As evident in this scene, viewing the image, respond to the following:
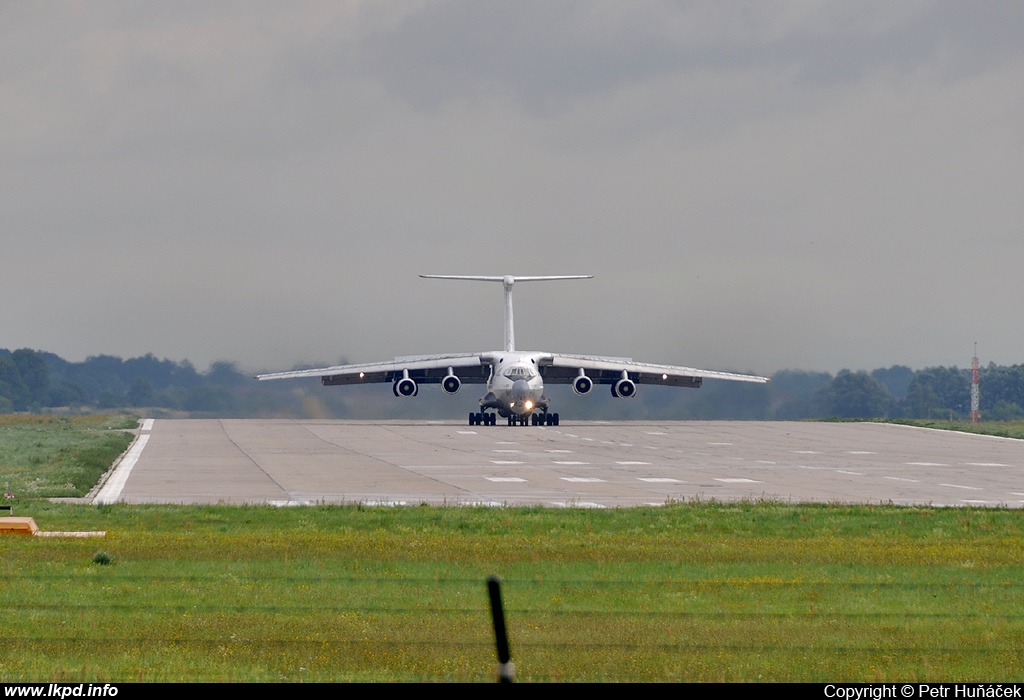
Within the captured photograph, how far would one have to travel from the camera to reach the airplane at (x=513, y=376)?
57875mm

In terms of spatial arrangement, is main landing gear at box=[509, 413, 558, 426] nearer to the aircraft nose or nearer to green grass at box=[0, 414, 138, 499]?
the aircraft nose

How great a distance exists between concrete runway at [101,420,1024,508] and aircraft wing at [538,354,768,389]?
5.95m

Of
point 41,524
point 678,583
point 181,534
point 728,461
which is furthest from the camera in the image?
point 728,461

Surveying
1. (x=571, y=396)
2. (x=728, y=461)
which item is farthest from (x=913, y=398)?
(x=728, y=461)

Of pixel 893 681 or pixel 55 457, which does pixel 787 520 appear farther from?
pixel 55 457

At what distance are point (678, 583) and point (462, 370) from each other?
175 feet

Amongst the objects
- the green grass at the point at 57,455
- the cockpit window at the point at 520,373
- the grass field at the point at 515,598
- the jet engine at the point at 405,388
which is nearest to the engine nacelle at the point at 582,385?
the cockpit window at the point at 520,373

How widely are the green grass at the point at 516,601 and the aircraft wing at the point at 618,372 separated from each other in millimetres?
44330

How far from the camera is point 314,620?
35.3ft

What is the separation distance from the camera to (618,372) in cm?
6494

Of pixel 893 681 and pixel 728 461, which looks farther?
pixel 728 461

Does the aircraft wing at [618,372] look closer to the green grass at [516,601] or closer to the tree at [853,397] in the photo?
the tree at [853,397]

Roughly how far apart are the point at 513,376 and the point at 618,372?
31.9 feet

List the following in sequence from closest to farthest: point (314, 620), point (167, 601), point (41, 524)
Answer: point (314, 620) → point (167, 601) → point (41, 524)
